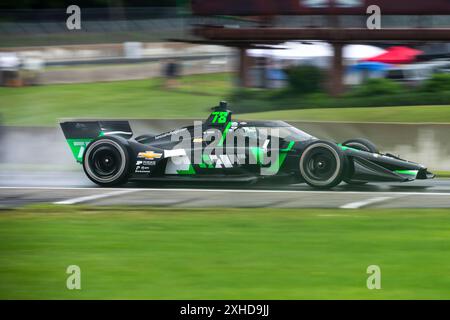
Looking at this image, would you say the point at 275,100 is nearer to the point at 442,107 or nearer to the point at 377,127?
the point at 442,107

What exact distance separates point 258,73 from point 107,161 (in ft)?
45.4

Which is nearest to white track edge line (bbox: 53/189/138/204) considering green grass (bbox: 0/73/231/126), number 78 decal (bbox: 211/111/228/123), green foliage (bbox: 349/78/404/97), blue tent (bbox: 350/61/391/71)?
number 78 decal (bbox: 211/111/228/123)

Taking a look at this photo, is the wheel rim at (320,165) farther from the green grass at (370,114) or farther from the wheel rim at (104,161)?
the green grass at (370,114)

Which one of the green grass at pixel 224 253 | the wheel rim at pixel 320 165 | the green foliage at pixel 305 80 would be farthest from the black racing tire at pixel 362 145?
the green foliage at pixel 305 80

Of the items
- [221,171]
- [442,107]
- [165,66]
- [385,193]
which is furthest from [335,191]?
[165,66]

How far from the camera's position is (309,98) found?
891 inches

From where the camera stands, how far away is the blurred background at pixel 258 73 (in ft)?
56.3

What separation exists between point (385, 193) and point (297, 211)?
90.5 inches

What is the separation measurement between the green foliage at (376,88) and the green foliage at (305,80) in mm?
1239

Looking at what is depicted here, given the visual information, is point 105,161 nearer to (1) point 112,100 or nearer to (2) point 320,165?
(2) point 320,165

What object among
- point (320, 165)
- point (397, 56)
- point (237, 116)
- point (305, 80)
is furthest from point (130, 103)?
point (320, 165)

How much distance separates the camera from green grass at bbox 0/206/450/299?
20.9 ft
